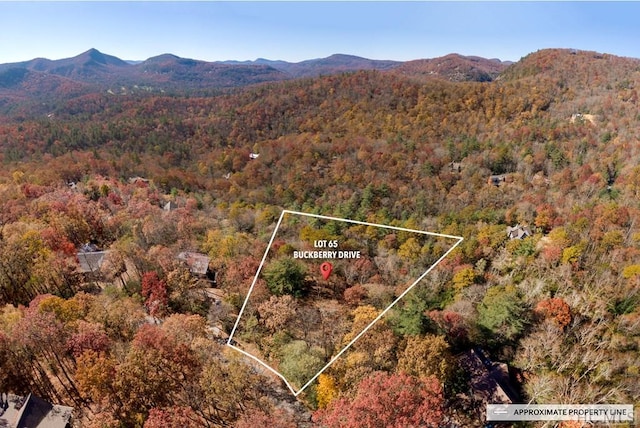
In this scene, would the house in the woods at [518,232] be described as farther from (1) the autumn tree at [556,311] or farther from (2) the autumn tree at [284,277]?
(2) the autumn tree at [284,277]

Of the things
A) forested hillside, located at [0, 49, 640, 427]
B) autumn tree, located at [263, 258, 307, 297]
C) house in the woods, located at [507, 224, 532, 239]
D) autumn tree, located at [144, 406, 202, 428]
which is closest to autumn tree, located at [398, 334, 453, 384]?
forested hillside, located at [0, 49, 640, 427]

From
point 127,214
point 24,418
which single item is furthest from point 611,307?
point 127,214

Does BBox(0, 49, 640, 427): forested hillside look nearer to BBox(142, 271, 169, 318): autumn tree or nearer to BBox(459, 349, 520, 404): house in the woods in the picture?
BBox(142, 271, 169, 318): autumn tree

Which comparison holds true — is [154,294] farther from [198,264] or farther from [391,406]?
[391,406]


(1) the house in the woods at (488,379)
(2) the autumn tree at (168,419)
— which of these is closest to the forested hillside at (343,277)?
(2) the autumn tree at (168,419)

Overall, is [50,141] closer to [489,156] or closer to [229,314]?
[229,314]

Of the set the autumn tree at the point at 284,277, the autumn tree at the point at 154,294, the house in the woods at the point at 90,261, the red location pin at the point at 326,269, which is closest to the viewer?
the autumn tree at the point at 154,294
